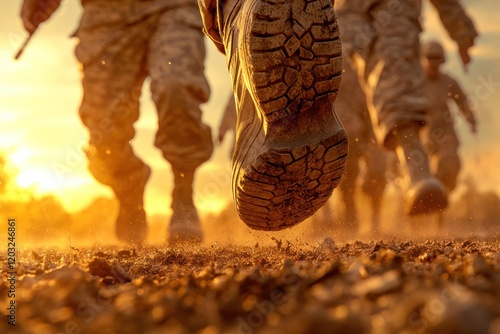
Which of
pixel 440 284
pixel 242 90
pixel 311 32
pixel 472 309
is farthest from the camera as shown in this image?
pixel 242 90

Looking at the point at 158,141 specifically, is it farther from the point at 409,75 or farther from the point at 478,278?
the point at 478,278

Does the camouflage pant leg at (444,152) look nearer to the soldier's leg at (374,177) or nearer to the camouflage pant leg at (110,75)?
the soldier's leg at (374,177)

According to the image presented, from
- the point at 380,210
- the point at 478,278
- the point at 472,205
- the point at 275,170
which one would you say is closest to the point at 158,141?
the point at 275,170

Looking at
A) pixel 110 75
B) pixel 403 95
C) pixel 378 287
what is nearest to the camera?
pixel 378 287

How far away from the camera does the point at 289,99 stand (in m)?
1.84

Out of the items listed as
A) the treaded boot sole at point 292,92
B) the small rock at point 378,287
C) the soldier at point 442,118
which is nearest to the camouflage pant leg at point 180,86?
the treaded boot sole at point 292,92

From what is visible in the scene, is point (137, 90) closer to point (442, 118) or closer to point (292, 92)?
point (292, 92)

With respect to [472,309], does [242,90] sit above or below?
above

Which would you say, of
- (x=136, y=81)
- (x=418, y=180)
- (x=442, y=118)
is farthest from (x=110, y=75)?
Result: (x=442, y=118)

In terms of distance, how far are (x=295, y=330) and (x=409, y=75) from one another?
3.47 m

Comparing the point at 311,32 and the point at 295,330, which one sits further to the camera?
the point at 311,32

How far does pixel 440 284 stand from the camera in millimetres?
1020

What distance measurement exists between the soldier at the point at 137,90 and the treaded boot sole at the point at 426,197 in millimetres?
1367

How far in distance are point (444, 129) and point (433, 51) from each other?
5.73 feet
